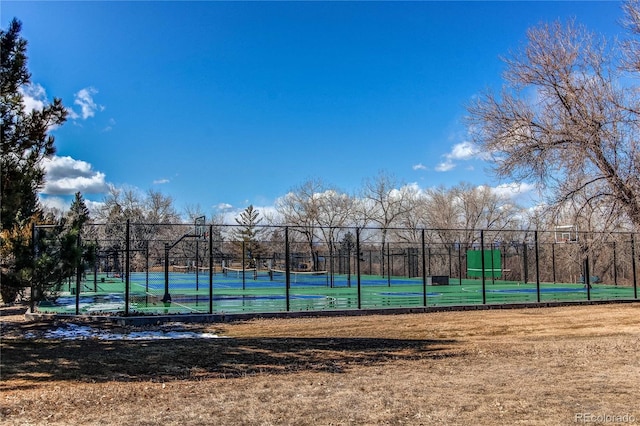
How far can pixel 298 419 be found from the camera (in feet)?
15.1

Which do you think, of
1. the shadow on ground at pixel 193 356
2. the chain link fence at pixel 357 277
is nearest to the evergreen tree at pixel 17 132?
the shadow on ground at pixel 193 356

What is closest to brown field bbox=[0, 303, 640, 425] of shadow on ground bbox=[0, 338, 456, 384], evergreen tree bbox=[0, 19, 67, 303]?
shadow on ground bbox=[0, 338, 456, 384]

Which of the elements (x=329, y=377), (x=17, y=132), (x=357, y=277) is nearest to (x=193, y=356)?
(x=329, y=377)

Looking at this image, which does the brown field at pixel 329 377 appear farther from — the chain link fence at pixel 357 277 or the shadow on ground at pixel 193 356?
the chain link fence at pixel 357 277

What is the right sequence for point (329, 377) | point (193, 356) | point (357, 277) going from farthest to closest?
point (357, 277)
point (193, 356)
point (329, 377)

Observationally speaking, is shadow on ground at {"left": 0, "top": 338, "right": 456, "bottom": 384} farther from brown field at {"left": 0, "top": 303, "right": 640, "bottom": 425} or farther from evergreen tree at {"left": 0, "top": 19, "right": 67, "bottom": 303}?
evergreen tree at {"left": 0, "top": 19, "right": 67, "bottom": 303}

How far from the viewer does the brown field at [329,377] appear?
471 centimetres

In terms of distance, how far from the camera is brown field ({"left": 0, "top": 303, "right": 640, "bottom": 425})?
4711 mm

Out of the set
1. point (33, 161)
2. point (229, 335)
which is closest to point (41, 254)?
point (33, 161)

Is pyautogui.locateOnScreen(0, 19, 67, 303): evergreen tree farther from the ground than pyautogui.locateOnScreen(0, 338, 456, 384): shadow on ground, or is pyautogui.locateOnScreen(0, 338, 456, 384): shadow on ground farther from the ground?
pyautogui.locateOnScreen(0, 19, 67, 303): evergreen tree

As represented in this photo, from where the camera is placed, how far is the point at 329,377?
643 centimetres

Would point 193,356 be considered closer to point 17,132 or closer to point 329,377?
point 329,377

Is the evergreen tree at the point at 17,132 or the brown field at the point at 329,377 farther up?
the evergreen tree at the point at 17,132

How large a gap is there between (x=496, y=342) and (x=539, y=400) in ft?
14.5
